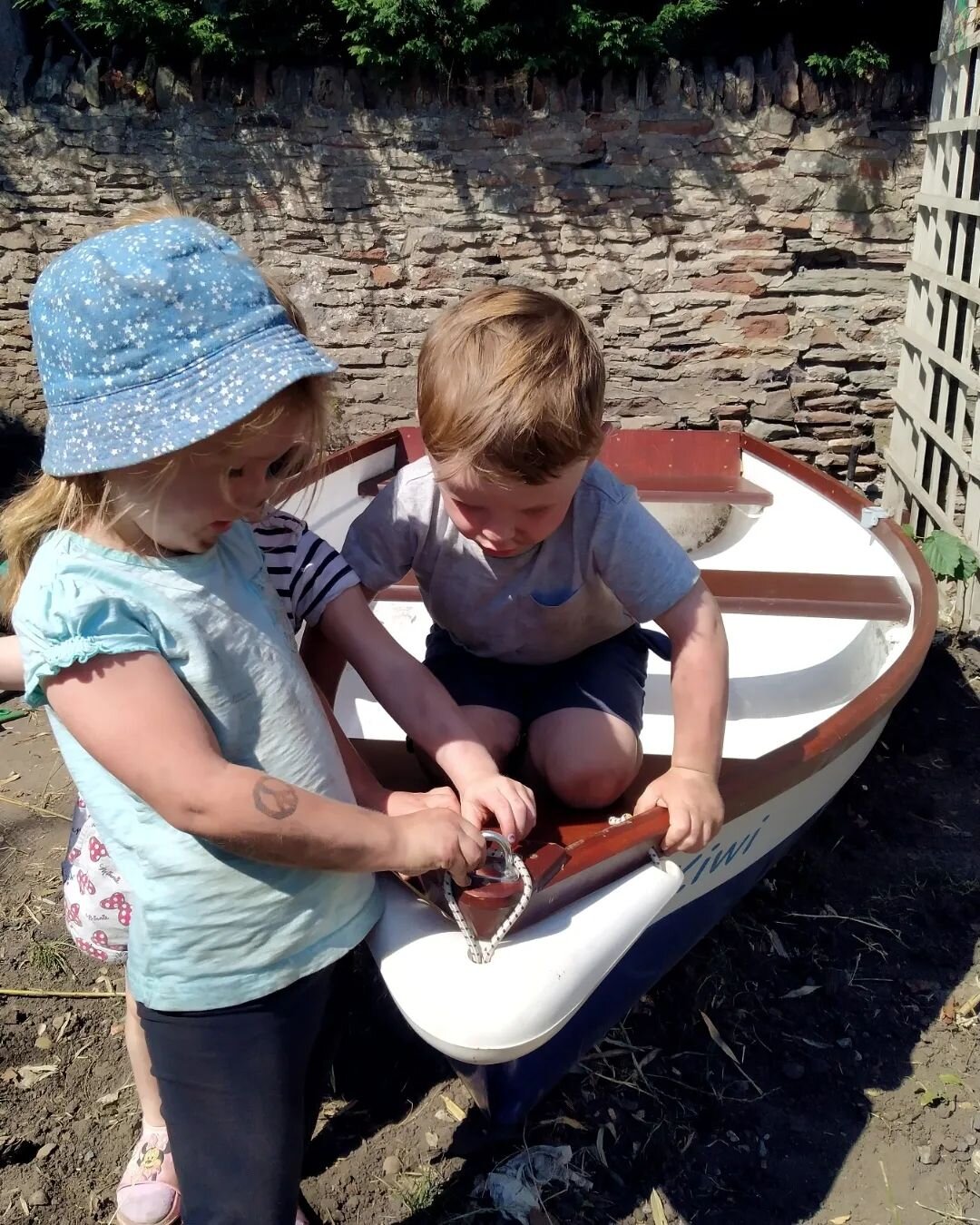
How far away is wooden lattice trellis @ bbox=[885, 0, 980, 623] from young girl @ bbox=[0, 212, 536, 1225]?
344cm

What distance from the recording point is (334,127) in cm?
550

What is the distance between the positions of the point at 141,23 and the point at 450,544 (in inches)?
190

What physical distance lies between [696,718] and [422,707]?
0.49 m

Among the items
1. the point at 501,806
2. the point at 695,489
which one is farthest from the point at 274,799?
the point at 695,489

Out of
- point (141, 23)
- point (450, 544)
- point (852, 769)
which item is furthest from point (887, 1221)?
point (141, 23)

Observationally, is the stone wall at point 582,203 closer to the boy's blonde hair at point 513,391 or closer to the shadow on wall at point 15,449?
the shadow on wall at point 15,449

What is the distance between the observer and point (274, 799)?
133cm

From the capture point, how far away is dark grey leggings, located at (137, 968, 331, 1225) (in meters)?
1.44

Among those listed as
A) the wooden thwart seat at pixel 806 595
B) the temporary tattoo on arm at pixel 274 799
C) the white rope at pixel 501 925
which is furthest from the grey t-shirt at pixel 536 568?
the wooden thwart seat at pixel 806 595

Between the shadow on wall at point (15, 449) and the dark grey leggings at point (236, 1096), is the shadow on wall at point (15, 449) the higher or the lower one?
the lower one

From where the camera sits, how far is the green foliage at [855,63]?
487cm

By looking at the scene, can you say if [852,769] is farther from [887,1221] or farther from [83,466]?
[83,466]

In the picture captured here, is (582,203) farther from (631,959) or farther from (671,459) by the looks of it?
(631,959)

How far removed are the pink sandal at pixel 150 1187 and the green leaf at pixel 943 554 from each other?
331 cm
